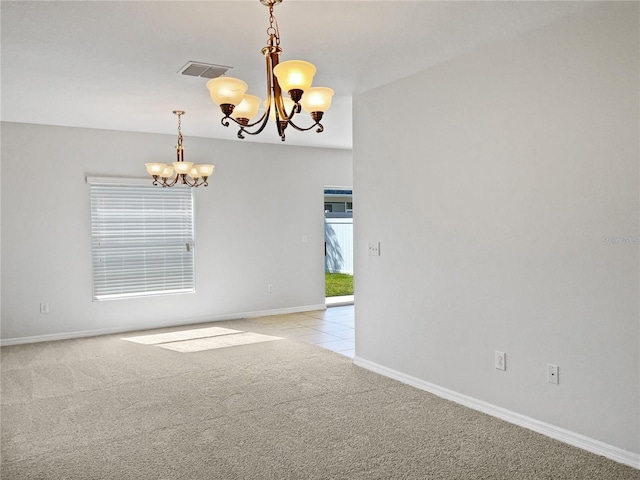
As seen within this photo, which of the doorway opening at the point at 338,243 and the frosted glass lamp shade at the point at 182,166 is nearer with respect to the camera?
the frosted glass lamp shade at the point at 182,166

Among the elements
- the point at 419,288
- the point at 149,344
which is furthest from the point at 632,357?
the point at 149,344

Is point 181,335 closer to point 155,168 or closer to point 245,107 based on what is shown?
point 155,168

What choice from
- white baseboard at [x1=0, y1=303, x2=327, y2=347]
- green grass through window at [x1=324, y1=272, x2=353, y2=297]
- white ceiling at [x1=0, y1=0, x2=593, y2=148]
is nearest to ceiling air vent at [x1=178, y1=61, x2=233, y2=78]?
white ceiling at [x1=0, y1=0, x2=593, y2=148]

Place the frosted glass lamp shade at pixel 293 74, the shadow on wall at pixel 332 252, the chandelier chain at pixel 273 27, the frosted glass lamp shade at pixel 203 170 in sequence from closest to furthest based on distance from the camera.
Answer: the frosted glass lamp shade at pixel 293 74 → the chandelier chain at pixel 273 27 → the frosted glass lamp shade at pixel 203 170 → the shadow on wall at pixel 332 252

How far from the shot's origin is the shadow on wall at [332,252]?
8930 mm

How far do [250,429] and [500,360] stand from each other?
1630mm

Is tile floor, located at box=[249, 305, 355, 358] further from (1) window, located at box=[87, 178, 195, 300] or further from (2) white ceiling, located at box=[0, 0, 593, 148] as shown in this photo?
(2) white ceiling, located at box=[0, 0, 593, 148]

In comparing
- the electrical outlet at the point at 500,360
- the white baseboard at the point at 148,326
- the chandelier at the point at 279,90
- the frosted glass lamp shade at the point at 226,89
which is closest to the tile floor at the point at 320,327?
the white baseboard at the point at 148,326

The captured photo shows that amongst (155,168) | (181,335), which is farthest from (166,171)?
(181,335)

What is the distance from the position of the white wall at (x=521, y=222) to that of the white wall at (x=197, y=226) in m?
2.96

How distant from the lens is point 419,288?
3.96 metres

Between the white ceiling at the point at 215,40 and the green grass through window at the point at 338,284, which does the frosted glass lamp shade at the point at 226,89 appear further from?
the green grass through window at the point at 338,284

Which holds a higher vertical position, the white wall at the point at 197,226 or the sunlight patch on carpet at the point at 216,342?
the white wall at the point at 197,226

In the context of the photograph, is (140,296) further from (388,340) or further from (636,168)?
(636,168)
